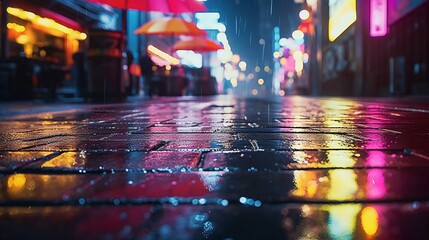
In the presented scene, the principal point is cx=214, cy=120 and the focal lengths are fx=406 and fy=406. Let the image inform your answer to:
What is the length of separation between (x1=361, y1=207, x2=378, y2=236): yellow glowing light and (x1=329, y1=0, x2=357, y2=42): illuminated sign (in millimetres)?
20441

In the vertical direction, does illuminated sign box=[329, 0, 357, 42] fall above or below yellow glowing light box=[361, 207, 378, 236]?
above

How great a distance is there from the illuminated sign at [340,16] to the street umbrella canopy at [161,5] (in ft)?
37.9

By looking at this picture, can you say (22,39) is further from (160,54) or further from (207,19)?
(207,19)

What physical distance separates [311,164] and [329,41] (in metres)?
28.5

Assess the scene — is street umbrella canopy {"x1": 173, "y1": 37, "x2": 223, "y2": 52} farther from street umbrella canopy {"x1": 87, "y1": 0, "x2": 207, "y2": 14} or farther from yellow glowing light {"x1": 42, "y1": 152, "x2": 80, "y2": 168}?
yellow glowing light {"x1": 42, "y1": 152, "x2": 80, "y2": 168}

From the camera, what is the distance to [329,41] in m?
28.6

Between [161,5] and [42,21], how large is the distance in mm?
9185

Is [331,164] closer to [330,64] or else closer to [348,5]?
[348,5]

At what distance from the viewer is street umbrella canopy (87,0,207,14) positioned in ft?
31.4

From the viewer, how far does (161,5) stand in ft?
34.5

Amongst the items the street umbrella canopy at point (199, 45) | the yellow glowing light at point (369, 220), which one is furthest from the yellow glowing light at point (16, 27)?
the yellow glowing light at point (369, 220)

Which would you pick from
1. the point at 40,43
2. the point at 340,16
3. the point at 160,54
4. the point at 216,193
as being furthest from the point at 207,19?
the point at 216,193

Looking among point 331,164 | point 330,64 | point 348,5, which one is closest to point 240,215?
point 331,164

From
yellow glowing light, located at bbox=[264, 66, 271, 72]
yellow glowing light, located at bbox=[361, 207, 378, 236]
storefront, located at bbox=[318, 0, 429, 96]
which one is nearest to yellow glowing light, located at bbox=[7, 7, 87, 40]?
storefront, located at bbox=[318, 0, 429, 96]
